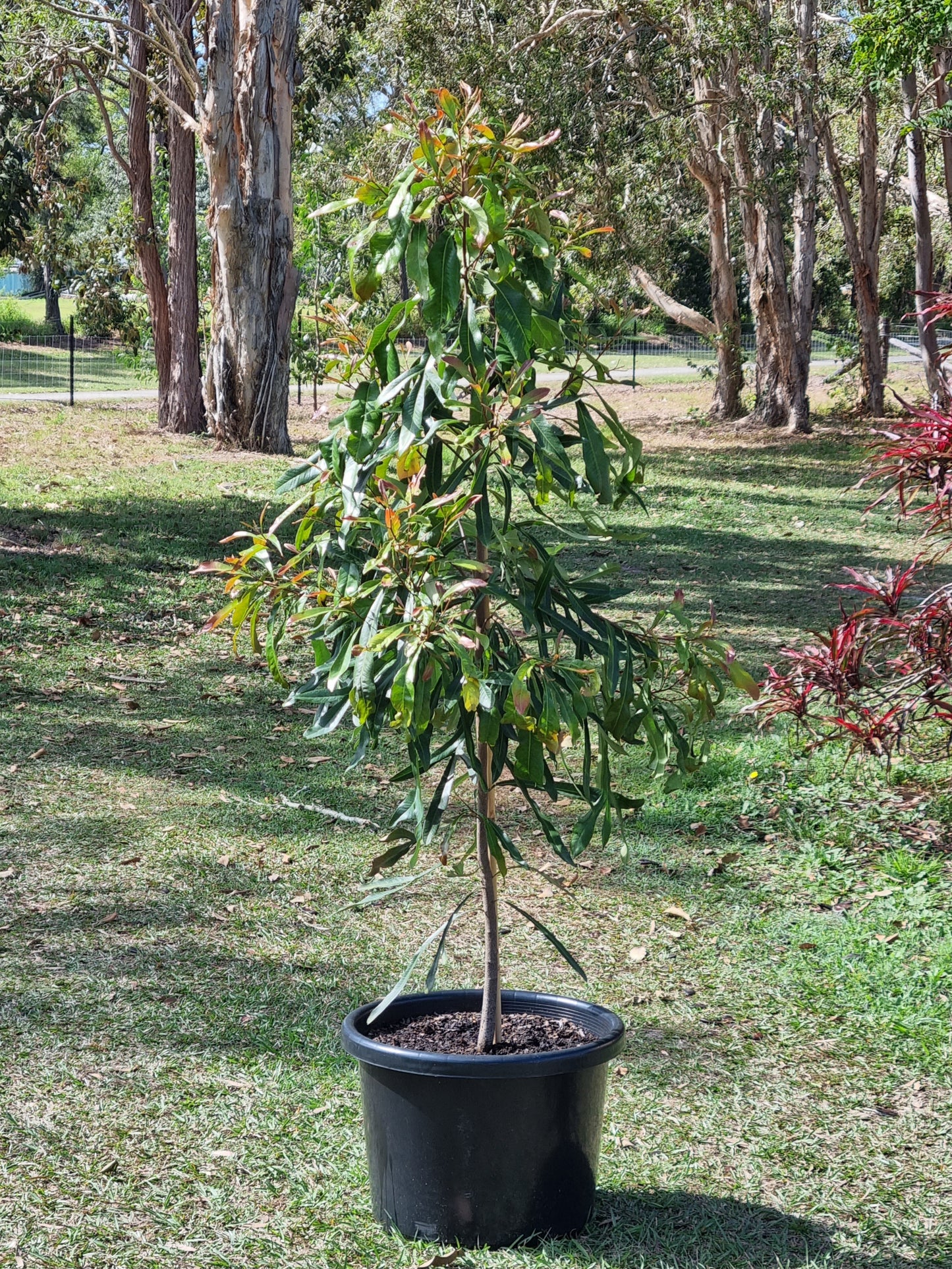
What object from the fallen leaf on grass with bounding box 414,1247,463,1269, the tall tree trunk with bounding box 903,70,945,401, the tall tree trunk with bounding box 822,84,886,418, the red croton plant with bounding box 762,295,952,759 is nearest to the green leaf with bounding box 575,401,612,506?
the fallen leaf on grass with bounding box 414,1247,463,1269

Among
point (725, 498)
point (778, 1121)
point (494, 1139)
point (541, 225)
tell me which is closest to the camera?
point (541, 225)

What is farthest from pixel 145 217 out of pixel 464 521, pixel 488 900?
pixel 488 900

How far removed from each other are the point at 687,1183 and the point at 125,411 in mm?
19484

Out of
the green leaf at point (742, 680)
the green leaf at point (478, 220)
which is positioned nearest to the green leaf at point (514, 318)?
the green leaf at point (478, 220)

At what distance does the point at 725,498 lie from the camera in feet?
51.5

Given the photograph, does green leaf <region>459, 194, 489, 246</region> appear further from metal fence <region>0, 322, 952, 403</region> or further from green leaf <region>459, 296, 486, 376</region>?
metal fence <region>0, 322, 952, 403</region>

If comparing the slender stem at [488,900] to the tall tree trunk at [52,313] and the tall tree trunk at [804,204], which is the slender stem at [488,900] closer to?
the tall tree trunk at [804,204]

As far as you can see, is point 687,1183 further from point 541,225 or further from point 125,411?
point 125,411

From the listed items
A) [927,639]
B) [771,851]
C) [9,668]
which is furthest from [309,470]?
[9,668]

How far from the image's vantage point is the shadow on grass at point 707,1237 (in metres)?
2.92

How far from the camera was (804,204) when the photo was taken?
19.0 m

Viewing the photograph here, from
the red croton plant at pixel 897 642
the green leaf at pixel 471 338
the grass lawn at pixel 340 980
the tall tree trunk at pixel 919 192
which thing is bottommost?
the grass lawn at pixel 340 980

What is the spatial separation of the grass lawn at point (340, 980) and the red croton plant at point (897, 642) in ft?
1.96

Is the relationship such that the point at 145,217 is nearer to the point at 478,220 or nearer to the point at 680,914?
the point at 680,914
